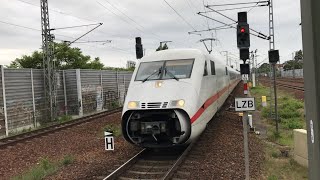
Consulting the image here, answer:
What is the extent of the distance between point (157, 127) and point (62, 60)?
5416cm

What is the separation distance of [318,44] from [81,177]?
23.8ft

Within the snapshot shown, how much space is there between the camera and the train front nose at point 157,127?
9.48 metres

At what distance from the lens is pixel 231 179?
26.3 feet

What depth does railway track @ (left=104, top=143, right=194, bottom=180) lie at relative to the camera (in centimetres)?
837

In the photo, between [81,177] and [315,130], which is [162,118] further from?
[315,130]

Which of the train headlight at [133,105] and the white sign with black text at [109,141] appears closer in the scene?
the train headlight at [133,105]

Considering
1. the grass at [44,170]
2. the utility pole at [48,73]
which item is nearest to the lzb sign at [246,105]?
the grass at [44,170]

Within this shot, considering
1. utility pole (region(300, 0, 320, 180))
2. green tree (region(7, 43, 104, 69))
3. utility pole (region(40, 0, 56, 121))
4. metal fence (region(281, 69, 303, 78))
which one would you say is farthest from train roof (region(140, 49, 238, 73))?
metal fence (region(281, 69, 303, 78))

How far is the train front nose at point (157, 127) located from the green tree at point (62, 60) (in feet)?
159

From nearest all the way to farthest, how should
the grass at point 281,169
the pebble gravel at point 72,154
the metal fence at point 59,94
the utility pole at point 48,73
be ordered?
the grass at point 281,169
the pebble gravel at point 72,154
the metal fence at point 59,94
the utility pole at point 48,73

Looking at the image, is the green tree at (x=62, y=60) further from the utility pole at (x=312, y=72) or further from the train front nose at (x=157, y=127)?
the utility pole at (x=312, y=72)

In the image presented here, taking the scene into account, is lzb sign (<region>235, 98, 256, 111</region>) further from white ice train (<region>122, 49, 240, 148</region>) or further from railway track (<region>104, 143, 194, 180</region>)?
railway track (<region>104, 143, 194, 180</region>)

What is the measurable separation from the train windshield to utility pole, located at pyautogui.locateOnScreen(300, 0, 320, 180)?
8.58 meters

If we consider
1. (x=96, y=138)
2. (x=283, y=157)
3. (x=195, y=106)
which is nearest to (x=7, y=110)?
(x=96, y=138)
